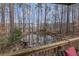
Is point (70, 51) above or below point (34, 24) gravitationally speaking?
below

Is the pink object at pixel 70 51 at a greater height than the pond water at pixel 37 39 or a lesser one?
lesser

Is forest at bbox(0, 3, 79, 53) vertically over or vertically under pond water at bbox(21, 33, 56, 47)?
over

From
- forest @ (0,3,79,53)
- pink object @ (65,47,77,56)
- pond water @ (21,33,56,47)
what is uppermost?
forest @ (0,3,79,53)

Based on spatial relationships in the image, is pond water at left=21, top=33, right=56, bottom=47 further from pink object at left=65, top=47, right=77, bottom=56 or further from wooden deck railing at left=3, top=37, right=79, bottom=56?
pink object at left=65, top=47, right=77, bottom=56

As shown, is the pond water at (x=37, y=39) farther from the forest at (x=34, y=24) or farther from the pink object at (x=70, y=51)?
the pink object at (x=70, y=51)

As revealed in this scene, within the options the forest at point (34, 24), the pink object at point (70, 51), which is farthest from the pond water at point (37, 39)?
the pink object at point (70, 51)

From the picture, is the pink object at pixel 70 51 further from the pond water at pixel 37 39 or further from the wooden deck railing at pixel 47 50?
the pond water at pixel 37 39

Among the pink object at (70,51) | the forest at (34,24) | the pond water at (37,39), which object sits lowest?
the pink object at (70,51)

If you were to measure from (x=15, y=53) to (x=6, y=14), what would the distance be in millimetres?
424

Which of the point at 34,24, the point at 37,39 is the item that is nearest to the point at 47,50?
the point at 37,39

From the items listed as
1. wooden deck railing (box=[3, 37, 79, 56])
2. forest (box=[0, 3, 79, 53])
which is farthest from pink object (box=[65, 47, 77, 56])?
forest (box=[0, 3, 79, 53])

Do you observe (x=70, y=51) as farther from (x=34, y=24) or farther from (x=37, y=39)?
(x=34, y=24)

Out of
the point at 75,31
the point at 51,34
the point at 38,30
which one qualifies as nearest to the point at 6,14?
the point at 38,30

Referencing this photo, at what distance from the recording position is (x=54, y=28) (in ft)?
6.49
